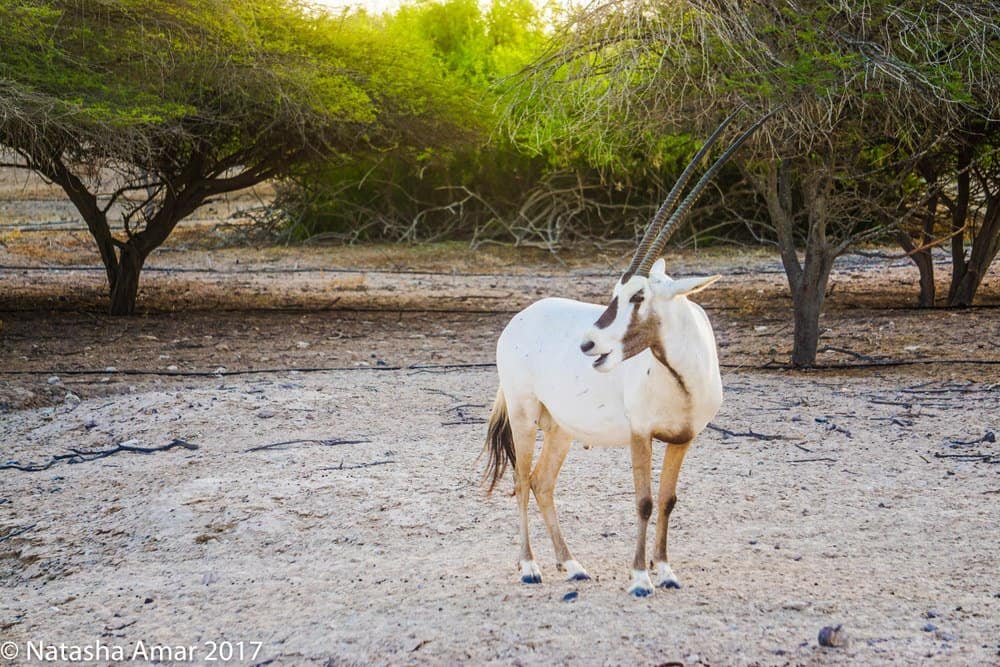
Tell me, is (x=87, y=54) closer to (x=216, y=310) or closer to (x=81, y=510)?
(x=216, y=310)

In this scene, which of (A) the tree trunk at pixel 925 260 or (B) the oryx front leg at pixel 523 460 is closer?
(B) the oryx front leg at pixel 523 460

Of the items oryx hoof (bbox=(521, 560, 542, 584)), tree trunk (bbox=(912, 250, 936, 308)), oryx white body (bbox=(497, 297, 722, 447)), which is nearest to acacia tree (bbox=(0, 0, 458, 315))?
tree trunk (bbox=(912, 250, 936, 308))

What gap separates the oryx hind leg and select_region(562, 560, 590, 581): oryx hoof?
0.05 ft

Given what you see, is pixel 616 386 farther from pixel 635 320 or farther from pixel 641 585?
pixel 641 585

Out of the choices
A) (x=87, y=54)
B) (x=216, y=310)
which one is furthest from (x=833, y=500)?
(x=216, y=310)

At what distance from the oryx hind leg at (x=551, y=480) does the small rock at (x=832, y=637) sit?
1.07 meters

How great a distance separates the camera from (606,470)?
643 centimetres

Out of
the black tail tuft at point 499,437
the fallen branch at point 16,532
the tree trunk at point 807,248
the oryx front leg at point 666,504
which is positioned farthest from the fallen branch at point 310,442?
the tree trunk at point 807,248

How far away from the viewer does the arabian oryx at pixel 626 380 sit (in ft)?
13.1

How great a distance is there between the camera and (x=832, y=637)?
3.81 m

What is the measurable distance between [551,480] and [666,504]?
0.55m

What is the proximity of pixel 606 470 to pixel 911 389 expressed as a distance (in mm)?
3076

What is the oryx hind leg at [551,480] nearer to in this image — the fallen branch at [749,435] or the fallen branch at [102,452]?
the fallen branch at [749,435]

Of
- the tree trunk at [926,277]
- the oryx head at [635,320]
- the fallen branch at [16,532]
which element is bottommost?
the fallen branch at [16,532]
